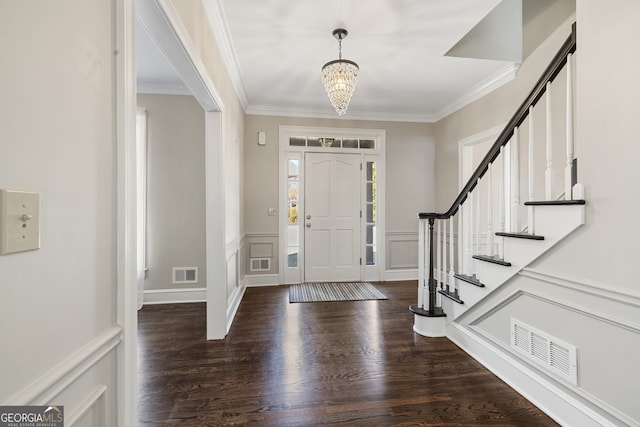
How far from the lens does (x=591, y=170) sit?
1417 mm

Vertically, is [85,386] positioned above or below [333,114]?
below

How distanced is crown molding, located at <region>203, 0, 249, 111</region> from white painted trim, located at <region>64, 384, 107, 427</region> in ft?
7.57

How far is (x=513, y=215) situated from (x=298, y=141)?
10.5ft

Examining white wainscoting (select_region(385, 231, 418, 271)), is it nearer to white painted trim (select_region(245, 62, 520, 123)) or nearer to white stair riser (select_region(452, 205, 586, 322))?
white painted trim (select_region(245, 62, 520, 123))

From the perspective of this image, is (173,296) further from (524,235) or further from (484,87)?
(484,87)

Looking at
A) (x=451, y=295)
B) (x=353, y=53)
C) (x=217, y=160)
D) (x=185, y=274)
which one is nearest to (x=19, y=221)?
(x=217, y=160)

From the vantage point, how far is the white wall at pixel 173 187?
338 centimetres

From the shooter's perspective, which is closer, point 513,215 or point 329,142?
point 513,215

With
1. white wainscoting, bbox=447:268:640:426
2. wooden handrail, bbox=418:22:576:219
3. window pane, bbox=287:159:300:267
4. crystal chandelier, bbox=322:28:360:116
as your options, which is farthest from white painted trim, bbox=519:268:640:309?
window pane, bbox=287:159:300:267

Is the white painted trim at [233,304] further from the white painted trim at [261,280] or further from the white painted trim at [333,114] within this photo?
the white painted trim at [333,114]

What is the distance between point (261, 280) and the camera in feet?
13.9

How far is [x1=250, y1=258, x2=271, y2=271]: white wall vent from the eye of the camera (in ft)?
13.9

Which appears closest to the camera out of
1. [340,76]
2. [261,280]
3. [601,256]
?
[601,256]

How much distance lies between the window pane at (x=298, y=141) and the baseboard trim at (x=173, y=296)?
2462mm
